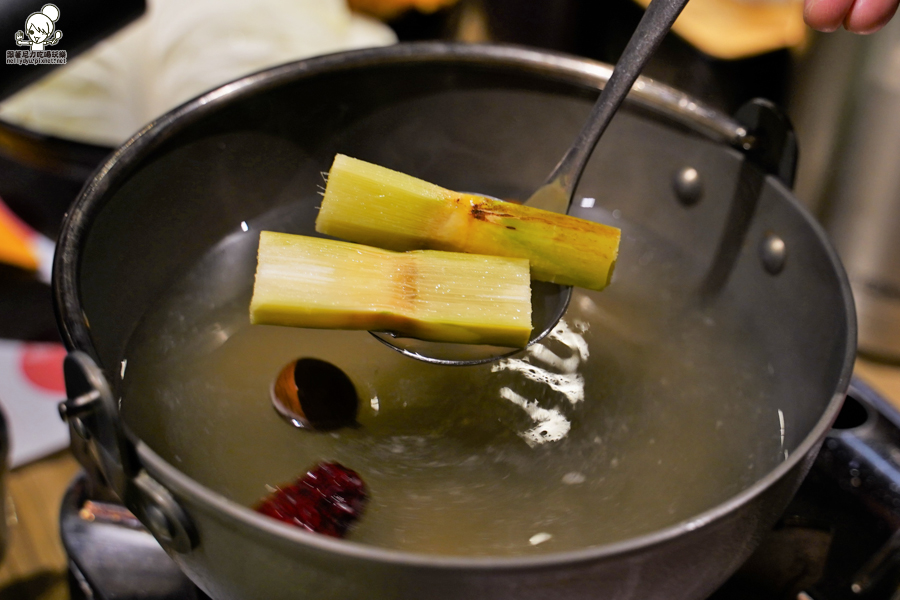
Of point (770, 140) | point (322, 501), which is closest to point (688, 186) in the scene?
point (770, 140)

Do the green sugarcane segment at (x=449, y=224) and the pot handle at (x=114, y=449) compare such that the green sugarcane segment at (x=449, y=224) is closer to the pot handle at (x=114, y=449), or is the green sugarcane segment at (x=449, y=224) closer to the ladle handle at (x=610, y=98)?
the ladle handle at (x=610, y=98)

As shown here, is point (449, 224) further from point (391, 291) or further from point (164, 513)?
point (164, 513)

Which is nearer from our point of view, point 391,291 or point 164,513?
point 164,513

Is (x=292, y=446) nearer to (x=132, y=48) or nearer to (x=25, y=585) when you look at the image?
(x=25, y=585)

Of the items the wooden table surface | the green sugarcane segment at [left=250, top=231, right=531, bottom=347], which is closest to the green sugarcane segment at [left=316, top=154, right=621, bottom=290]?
the green sugarcane segment at [left=250, top=231, right=531, bottom=347]

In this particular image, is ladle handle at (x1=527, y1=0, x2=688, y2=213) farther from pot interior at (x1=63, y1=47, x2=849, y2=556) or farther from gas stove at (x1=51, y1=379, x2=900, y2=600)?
gas stove at (x1=51, y1=379, x2=900, y2=600)

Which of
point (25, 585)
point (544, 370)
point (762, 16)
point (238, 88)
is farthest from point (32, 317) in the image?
point (762, 16)

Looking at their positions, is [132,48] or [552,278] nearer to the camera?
[552,278]
